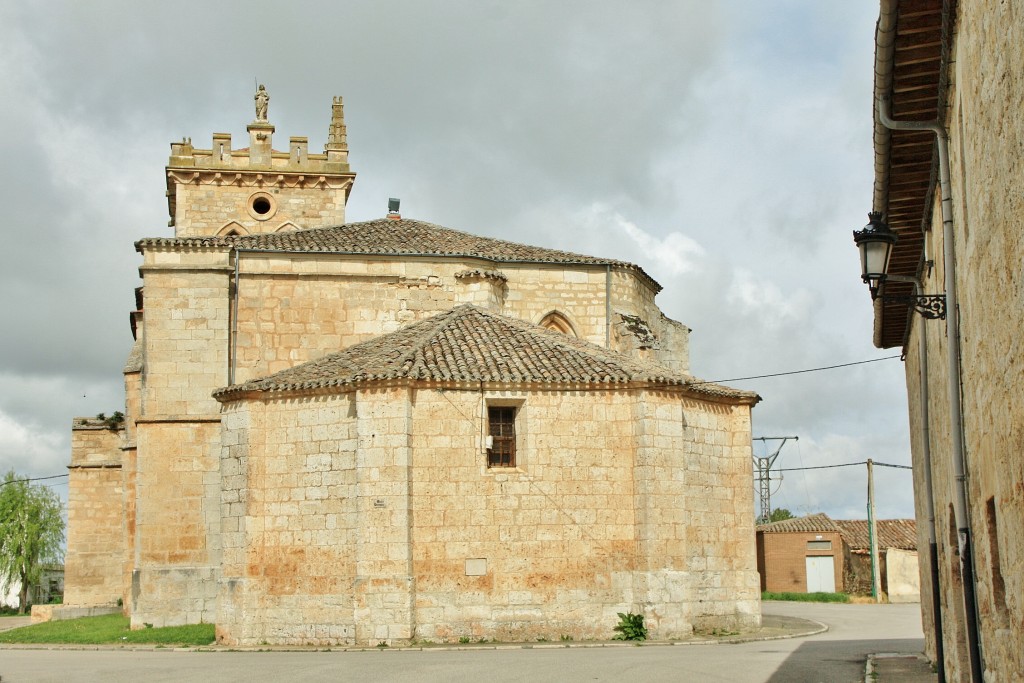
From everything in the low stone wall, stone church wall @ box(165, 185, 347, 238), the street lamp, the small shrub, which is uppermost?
stone church wall @ box(165, 185, 347, 238)

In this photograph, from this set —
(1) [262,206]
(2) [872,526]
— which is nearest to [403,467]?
(1) [262,206]

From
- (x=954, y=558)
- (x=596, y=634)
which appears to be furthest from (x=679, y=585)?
(x=954, y=558)

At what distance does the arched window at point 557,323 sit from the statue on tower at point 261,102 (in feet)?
45.7

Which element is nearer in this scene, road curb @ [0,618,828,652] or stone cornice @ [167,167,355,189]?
road curb @ [0,618,828,652]

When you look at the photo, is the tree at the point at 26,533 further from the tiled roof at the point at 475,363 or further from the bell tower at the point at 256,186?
the tiled roof at the point at 475,363

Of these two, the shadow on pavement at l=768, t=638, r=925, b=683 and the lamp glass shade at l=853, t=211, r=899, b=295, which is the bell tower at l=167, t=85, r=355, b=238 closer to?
the shadow on pavement at l=768, t=638, r=925, b=683

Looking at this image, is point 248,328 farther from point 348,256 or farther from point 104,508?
point 104,508

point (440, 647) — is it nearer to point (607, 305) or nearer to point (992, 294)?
point (607, 305)

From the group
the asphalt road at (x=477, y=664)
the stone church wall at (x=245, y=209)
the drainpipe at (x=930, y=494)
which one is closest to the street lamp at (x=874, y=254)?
the drainpipe at (x=930, y=494)

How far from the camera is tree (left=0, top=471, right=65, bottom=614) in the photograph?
1997 inches

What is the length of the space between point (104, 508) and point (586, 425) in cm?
1834

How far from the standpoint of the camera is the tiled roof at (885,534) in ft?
165

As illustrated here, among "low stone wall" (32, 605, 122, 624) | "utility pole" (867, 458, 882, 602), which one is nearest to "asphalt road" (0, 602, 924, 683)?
"low stone wall" (32, 605, 122, 624)

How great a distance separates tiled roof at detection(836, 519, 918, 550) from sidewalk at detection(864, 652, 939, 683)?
111 ft
